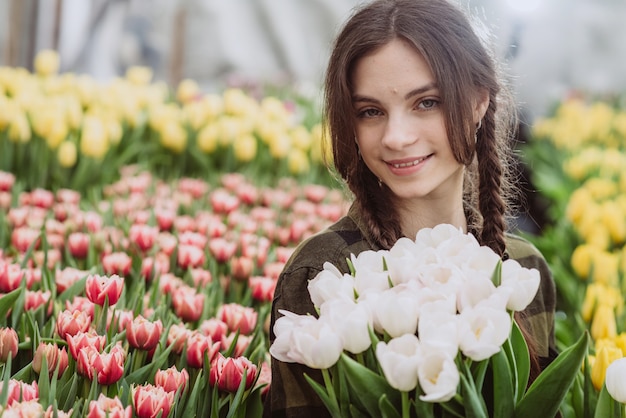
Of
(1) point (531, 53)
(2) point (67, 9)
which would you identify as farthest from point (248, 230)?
(1) point (531, 53)

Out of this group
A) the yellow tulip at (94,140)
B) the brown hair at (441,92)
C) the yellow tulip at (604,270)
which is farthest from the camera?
the yellow tulip at (94,140)

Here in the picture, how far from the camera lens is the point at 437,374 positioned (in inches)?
40.4

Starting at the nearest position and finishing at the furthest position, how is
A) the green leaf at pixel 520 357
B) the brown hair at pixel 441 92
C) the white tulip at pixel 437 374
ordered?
the white tulip at pixel 437 374, the green leaf at pixel 520 357, the brown hair at pixel 441 92

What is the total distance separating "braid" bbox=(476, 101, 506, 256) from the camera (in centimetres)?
159

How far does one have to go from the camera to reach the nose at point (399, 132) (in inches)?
55.8

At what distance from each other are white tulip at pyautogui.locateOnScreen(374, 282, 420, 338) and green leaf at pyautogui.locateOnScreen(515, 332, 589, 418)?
0.72ft

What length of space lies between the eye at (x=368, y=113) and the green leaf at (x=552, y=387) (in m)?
0.56

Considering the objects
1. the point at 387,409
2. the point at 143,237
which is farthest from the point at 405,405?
the point at 143,237

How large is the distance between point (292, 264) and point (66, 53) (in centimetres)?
498

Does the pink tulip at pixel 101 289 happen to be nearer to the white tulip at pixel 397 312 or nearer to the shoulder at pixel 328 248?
the shoulder at pixel 328 248

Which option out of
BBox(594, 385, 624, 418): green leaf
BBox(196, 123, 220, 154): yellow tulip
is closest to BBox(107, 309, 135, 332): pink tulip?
BBox(594, 385, 624, 418): green leaf

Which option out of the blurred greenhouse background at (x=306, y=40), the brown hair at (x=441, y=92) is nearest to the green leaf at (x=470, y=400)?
the brown hair at (x=441, y=92)

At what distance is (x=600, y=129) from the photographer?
5219 millimetres

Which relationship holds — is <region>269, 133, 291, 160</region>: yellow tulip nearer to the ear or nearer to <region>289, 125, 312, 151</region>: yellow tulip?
<region>289, 125, 312, 151</region>: yellow tulip
